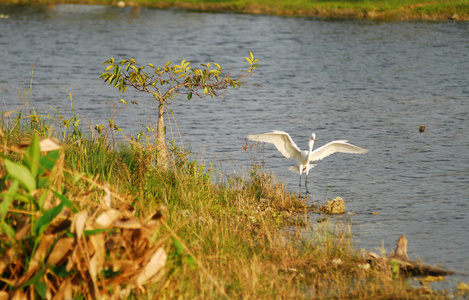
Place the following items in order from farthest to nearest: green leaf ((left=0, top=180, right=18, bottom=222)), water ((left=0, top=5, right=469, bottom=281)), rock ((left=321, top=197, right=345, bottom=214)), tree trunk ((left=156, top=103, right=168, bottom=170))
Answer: water ((left=0, top=5, right=469, bottom=281)) → rock ((left=321, top=197, right=345, bottom=214)) → tree trunk ((left=156, top=103, right=168, bottom=170)) → green leaf ((left=0, top=180, right=18, bottom=222))

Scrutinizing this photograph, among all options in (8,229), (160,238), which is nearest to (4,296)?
(8,229)

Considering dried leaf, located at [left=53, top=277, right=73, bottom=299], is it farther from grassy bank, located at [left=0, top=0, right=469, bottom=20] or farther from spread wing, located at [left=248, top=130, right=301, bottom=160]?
grassy bank, located at [left=0, top=0, right=469, bottom=20]

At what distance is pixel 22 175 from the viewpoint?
14.4 feet

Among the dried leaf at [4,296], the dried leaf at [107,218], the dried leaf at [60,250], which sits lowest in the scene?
the dried leaf at [4,296]

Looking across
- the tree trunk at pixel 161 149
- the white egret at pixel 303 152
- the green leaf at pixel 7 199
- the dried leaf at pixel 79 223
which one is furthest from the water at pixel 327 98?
the green leaf at pixel 7 199

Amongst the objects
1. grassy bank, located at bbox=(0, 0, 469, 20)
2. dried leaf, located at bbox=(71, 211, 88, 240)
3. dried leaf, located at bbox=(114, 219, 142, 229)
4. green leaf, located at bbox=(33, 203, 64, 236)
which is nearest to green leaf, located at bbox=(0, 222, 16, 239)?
green leaf, located at bbox=(33, 203, 64, 236)

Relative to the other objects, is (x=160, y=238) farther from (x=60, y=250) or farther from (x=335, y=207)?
(x=335, y=207)

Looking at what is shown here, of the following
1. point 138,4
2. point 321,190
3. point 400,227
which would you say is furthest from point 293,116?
point 138,4

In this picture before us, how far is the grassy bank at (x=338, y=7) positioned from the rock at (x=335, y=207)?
2873cm

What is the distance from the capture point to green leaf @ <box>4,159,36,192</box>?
14.2 feet

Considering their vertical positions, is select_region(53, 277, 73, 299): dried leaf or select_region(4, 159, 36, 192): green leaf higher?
select_region(4, 159, 36, 192): green leaf

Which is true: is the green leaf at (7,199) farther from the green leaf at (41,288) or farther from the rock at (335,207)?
the rock at (335,207)

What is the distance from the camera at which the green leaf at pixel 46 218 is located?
4.33m

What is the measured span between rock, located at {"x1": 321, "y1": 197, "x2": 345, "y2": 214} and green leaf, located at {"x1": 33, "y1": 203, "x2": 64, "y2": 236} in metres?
5.19
